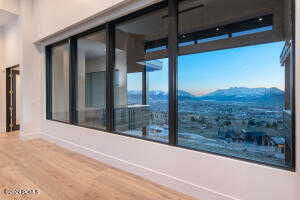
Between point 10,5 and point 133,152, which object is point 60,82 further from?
point 133,152

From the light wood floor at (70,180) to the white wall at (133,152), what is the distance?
0.66 feet

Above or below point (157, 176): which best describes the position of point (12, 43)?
above

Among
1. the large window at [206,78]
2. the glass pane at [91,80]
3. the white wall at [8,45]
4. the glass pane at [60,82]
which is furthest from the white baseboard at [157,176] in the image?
the white wall at [8,45]

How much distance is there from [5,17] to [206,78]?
250 inches

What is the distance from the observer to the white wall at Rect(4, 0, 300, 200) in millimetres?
2002

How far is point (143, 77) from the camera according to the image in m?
3.61

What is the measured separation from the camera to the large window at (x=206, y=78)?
2.17 m

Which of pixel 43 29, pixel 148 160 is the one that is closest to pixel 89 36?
pixel 43 29

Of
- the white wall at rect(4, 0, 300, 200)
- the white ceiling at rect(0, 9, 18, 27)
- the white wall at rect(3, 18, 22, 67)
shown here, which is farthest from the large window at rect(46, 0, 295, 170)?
the white wall at rect(3, 18, 22, 67)

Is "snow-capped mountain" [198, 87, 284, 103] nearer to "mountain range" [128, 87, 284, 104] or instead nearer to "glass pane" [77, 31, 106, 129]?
"mountain range" [128, 87, 284, 104]

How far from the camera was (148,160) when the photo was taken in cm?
298

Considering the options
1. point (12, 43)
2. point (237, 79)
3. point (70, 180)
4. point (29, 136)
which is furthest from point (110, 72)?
point (12, 43)

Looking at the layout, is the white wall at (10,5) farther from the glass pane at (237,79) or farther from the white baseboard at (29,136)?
the glass pane at (237,79)

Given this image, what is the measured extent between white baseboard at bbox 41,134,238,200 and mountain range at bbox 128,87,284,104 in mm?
1149
